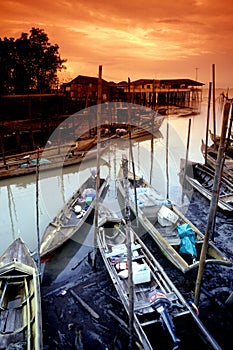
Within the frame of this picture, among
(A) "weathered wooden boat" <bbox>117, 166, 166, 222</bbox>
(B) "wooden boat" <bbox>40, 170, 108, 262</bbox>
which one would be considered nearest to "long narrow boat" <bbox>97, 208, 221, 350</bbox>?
(B) "wooden boat" <bbox>40, 170, 108, 262</bbox>

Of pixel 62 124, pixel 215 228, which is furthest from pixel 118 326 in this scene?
pixel 62 124

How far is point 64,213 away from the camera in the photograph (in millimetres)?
8750

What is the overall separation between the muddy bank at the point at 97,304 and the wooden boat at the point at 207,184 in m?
2.24

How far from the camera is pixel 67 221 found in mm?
8492

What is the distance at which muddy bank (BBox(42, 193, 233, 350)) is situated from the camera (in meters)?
5.08

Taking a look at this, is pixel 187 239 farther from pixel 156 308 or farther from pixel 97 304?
pixel 97 304

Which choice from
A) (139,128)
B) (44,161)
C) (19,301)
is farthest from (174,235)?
(139,128)

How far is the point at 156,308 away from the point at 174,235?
2.98m

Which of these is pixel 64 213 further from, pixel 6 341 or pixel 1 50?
pixel 1 50

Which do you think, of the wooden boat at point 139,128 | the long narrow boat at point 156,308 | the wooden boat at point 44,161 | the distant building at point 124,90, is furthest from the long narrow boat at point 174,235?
the wooden boat at point 139,128

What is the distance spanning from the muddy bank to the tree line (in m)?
16.7

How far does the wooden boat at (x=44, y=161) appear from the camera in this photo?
12891 millimetres

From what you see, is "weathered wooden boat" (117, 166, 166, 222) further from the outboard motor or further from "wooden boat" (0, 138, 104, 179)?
"wooden boat" (0, 138, 104, 179)

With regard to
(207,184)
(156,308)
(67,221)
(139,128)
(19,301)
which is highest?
(139,128)
